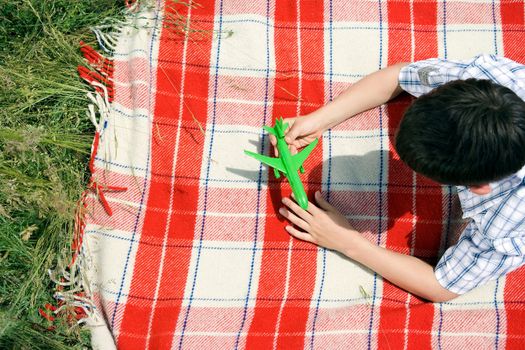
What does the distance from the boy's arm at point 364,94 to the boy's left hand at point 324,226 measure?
0.30 m

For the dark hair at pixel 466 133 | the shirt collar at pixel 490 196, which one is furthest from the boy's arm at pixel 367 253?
the dark hair at pixel 466 133

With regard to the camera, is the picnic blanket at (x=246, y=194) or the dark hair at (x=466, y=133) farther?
the picnic blanket at (x=246, y=194)

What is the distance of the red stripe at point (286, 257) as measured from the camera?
72.2 inches

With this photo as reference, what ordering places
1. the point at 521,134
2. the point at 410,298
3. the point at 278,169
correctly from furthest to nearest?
the point at 410,298
the point at 278,169
the point at 521,134

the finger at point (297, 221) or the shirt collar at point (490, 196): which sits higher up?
the shirt collar at point (490, 196)

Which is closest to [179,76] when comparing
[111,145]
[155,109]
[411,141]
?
[155,109]

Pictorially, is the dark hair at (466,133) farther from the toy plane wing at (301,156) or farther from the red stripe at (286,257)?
the red stripe at (286,257)

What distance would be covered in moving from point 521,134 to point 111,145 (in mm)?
1248

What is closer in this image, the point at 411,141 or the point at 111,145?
the point at 411,141

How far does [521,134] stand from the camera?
4.19 ft

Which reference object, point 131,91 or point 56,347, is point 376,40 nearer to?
point 131,91

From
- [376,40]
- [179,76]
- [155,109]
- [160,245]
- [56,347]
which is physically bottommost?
[56,347]

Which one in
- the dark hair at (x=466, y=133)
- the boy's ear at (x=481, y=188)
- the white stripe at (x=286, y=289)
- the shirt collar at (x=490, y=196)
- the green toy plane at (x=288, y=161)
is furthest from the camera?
the white stripe at (x=286, y=289)

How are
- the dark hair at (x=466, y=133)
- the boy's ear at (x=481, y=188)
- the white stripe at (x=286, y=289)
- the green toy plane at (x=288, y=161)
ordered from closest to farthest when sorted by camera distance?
the dark hair at (x=466, y=133) < the boy's ear at (x=481, y=188) < the green toy plane at (x=288, y=161) < the white stripe at (x=286, y=289)
